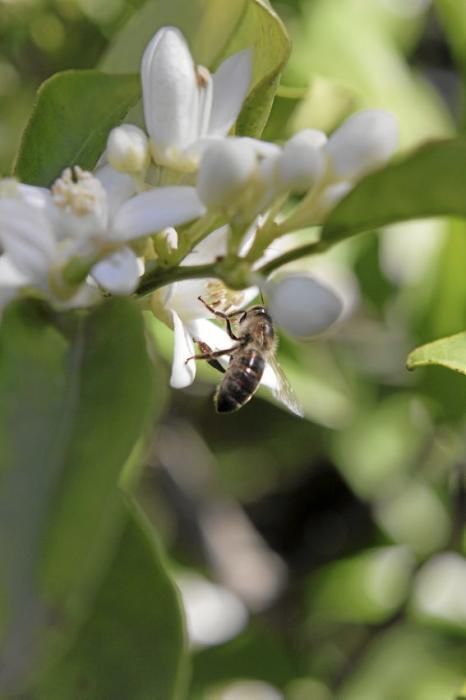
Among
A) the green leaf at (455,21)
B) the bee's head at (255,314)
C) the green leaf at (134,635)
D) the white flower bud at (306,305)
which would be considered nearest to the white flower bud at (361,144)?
the white flower bud at (306,305)

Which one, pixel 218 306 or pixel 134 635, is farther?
pixel 218 306

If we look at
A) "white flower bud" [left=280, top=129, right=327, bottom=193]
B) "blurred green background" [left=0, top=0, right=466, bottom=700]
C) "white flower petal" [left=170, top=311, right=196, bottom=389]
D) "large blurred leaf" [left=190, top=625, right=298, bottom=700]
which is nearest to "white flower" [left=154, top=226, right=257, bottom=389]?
"white flower petal" [left=170, top=311, right=196, bottom=389]

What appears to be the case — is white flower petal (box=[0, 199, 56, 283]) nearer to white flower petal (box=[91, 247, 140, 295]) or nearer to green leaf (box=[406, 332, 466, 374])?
white flower petal (box=[91, 247, 140, 295])

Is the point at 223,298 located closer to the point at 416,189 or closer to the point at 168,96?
the point at 168,96

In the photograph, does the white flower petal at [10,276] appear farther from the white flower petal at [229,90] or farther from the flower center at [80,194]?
the white flower petal at [229,90]

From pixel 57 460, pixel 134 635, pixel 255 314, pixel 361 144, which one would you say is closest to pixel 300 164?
pixel 361 144

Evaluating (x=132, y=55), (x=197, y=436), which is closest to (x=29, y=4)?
(x=132, y=55)
